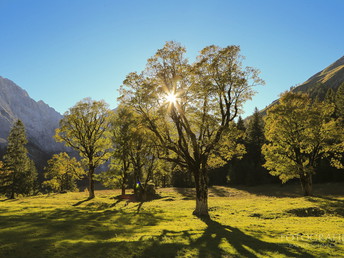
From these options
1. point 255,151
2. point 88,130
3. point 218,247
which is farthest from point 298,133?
point 255,151

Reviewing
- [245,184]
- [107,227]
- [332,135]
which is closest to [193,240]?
[107,227]

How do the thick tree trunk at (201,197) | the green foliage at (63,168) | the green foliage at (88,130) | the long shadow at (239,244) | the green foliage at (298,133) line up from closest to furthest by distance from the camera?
1. the long shadow at (239,244)
2. the thick tree trunk at (201,197)
3. the green foliage at (298,133)
4. the green foliage at (88,130)
5. the green foliage at (63,168)

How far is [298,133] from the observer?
38.0 metres

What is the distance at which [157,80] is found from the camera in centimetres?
2583

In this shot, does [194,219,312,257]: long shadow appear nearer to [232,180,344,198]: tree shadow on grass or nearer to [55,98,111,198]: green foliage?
[55,98,111,198]: green foliage

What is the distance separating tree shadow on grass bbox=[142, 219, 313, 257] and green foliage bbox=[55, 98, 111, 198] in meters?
31.1

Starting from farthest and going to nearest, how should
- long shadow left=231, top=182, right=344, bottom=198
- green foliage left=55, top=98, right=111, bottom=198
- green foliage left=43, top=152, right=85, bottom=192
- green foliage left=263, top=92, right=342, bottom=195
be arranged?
long shadow left=231, top=182, right=344, bottom=198, green foliage left=43, top=152, right=85, bottom=192, green foliage left=55, top=98, right=111, bottom=198, green foliage left=263, top=92, right=342, bottom=195

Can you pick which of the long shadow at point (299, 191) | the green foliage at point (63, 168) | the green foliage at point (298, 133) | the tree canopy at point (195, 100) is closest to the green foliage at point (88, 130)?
the green foliage at point (63, 168)

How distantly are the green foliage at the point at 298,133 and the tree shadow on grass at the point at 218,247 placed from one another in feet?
86.4

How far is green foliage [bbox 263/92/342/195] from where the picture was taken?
3688 cm

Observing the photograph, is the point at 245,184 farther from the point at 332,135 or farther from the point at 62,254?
the point at 62,254

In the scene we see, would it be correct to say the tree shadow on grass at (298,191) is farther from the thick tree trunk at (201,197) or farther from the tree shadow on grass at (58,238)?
the tree shadow on grass at (58,238)

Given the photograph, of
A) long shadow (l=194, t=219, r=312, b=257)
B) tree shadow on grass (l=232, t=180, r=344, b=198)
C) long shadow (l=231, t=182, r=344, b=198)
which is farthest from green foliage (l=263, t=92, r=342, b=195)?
long shadow (l=194, t=219, r=312, b=257)

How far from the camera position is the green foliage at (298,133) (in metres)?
36.9
